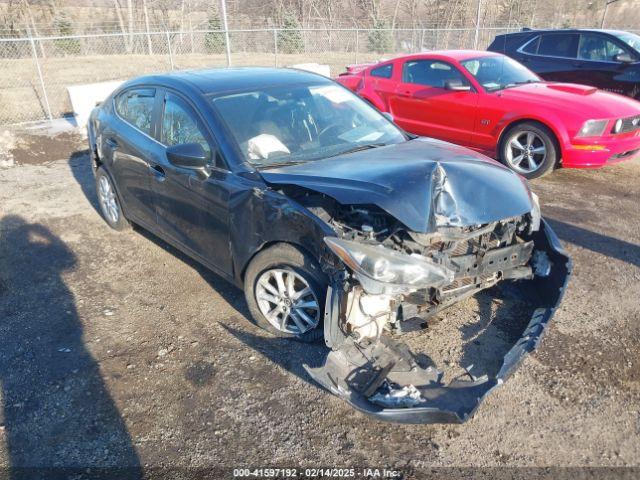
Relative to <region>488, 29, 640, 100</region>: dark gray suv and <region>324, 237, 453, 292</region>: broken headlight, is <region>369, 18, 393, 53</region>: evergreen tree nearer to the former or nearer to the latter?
<region>488, 29, 640, 100</region>: dark gray suv

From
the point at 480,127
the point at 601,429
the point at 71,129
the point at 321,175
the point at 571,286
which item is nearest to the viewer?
the point at 601,429

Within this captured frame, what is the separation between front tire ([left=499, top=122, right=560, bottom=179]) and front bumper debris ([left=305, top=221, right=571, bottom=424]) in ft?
13.1

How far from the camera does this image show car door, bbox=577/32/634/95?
8602 mm

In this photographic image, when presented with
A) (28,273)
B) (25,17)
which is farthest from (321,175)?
(25,17)

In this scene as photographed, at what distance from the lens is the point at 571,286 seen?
13.7ft

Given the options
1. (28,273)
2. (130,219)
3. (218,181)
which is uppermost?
(218,181)

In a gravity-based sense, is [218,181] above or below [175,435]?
above

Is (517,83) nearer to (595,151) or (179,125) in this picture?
(595,151)

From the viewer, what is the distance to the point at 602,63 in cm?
873

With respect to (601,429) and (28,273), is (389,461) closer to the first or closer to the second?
(601,429)

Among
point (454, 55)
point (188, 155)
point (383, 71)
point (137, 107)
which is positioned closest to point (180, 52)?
point (383, 71)

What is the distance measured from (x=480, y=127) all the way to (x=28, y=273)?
5.87m

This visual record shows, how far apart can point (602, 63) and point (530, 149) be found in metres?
3.54

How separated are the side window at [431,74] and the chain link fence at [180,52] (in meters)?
8.84
